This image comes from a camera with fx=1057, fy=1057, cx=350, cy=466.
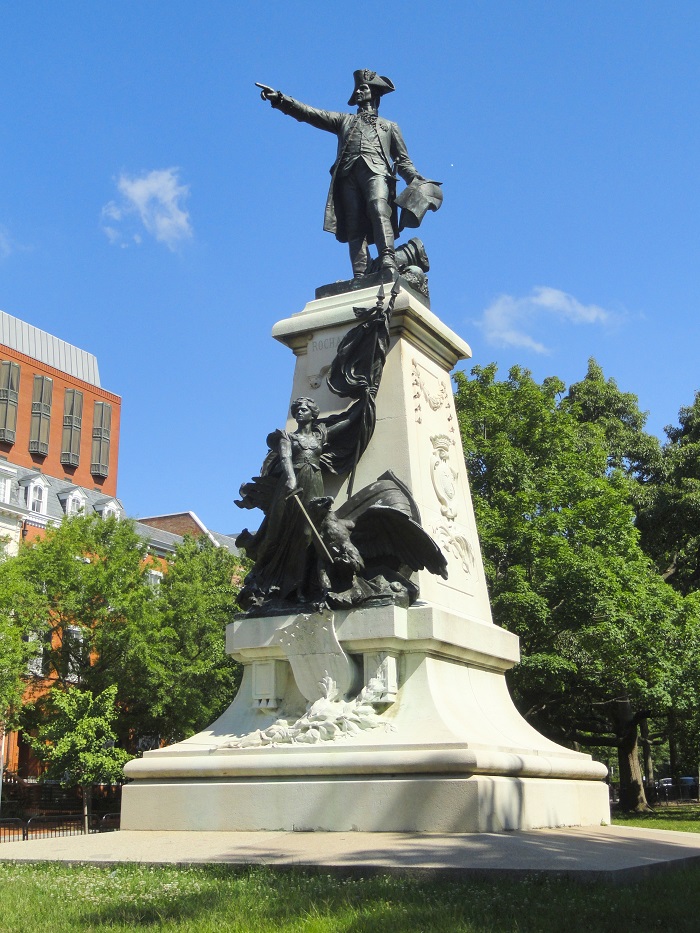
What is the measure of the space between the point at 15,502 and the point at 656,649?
1488 inches

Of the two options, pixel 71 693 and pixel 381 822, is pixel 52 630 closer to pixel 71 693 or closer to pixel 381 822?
pixel 71 693

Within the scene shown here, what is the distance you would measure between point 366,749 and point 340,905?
345 cm

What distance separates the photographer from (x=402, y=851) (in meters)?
7.29

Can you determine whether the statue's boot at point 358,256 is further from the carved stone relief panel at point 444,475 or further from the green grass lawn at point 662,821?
the green grass lawn at point 662,821

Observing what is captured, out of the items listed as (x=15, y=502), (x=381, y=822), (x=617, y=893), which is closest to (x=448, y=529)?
(x=381, y=822)

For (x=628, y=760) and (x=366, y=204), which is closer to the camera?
(x=366, y=204)

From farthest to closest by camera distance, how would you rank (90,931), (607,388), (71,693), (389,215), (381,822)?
(607,388)
(71,693)
(389,215)
(381,822)
(90,931)

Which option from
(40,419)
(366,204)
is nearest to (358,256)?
(366,204)

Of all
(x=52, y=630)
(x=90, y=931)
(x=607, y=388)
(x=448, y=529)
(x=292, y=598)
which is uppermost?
(x=607, y=388)

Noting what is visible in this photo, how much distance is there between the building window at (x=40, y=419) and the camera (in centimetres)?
6650

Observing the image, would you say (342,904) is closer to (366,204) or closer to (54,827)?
(366,204)

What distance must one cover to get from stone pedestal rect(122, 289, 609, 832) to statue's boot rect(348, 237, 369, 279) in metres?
1.05

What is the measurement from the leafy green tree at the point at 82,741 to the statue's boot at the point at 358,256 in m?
21.1

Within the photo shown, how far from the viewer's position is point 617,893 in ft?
19.2
